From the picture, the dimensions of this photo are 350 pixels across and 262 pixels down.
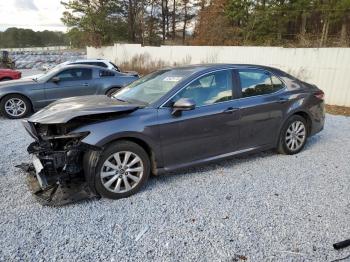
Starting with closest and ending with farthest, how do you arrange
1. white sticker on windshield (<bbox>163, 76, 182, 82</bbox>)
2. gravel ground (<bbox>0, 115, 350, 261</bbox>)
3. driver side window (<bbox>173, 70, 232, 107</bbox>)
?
gravel ground (<bbox>0, 115, 350, 261</bbox>) < driver side window (<bbox>173, 70, 232, 107</bbox>) < white sticker on windshield (<bbox>163, 76, 182, 82</bbox>)

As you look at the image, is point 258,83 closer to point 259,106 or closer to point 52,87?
point 259,106

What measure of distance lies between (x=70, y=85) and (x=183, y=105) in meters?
5.58

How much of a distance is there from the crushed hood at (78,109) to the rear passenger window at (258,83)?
1658 millimetres

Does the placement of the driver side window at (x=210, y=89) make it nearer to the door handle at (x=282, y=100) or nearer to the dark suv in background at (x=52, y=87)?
the door handle at (x=282, y=100)

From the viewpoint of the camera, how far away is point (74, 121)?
356cm

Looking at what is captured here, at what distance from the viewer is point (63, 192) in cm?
369

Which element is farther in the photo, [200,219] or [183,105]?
[183,105]

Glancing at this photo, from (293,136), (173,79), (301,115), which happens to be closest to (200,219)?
(173,79)

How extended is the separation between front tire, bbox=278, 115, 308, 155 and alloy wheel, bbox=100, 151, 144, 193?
2.49 meters

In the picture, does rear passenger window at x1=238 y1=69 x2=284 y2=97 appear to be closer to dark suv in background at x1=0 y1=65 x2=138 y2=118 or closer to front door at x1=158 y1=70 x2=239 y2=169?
front door at x1=158 y1=70 x2=239 y2=169

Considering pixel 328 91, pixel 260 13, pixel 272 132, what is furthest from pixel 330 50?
pixel 260 13

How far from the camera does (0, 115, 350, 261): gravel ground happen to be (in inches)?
109

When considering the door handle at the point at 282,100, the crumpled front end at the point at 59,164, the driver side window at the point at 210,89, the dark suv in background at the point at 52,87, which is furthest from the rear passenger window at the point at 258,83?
the dark suv in background at the point at 52,87

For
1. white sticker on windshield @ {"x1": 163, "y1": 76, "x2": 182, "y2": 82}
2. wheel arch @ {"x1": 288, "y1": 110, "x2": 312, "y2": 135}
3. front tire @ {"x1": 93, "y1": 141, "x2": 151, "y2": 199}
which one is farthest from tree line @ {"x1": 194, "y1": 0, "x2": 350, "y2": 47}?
front tire @ {"x1": 93, "y1": 141, "x2": 151, "y2": 199}
